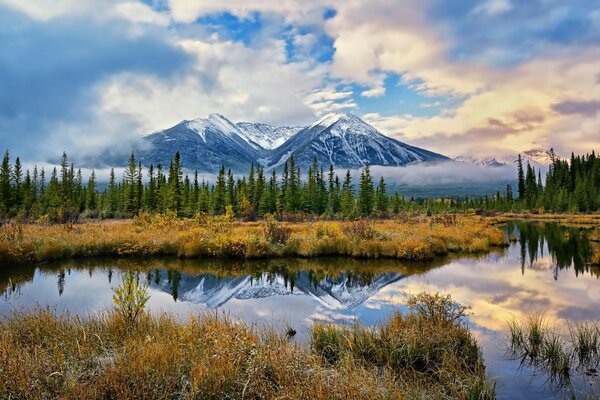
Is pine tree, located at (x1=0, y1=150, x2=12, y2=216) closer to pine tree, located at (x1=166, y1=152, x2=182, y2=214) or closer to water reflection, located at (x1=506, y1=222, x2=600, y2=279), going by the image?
pine tree, located at (x1=166, y1=152, x2=182, y2=214)

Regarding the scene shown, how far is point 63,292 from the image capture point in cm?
1666

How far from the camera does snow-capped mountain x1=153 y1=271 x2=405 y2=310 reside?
52.5ft

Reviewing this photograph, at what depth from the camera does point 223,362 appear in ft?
21.9

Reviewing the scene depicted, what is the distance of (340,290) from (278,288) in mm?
2803

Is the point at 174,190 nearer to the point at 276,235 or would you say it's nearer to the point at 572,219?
the point at 276,235

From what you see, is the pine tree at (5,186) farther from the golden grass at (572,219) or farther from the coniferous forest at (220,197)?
the golden grass at (572,219)

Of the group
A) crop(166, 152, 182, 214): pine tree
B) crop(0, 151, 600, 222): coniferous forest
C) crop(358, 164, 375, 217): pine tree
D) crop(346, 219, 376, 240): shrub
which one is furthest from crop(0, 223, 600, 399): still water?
crop(166, 152, 182, 214): pine tree

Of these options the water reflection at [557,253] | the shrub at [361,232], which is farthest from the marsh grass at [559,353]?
the shrub at [361,232]

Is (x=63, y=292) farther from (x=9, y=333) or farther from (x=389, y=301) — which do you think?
(x=389, y=301)

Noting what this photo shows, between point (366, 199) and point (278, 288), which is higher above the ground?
point (366, 199)

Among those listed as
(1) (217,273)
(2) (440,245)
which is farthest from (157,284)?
(2) (440,245)

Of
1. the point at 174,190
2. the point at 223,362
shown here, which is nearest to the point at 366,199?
the point at 174,190

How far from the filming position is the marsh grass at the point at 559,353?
8.36m

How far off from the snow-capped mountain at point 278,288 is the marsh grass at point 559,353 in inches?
234
